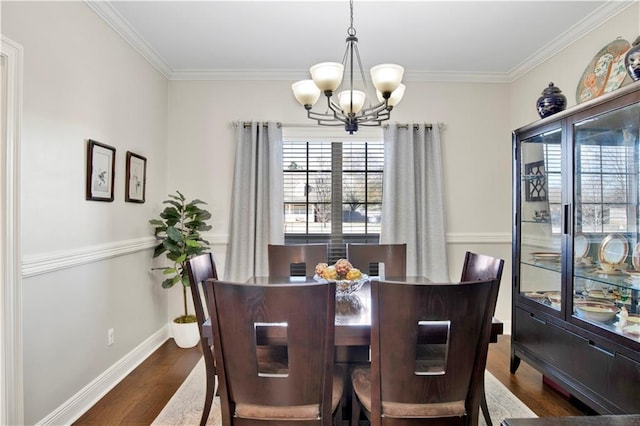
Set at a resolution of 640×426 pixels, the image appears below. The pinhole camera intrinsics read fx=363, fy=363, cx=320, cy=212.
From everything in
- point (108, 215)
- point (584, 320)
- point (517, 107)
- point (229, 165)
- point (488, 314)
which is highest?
point (517, 107)

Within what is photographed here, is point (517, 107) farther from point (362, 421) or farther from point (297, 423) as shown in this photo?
point (297, 423)

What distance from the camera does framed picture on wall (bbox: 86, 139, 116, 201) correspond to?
7.79ft

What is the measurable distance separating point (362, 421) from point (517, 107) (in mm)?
3279

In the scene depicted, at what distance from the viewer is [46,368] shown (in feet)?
6.53

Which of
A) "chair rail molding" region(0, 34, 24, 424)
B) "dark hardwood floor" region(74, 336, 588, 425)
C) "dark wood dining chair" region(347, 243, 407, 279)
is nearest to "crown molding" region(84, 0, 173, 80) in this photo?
"chair rail molding" region(0, 34, 24, 424)

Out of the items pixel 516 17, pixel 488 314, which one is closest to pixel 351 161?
pixel 516 17

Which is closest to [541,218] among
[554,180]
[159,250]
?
[554,180]

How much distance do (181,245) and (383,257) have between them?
1739 millimetres

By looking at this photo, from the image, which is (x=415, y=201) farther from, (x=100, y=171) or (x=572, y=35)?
(x=100, y=171)

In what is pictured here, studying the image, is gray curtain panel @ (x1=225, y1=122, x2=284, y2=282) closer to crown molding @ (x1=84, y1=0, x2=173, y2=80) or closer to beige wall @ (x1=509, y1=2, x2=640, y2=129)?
crown molding @ (x1=84, y1=0, x2=173, y2=80)

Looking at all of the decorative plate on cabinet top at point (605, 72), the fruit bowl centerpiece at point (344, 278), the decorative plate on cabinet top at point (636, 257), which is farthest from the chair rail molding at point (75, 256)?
the decorative plate on cabinet top at point (605, 72)

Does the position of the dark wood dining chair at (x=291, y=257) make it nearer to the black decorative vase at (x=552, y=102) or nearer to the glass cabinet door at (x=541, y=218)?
the glass cabinet door at (x=541, y=218)

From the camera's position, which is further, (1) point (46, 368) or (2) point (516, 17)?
(2) point (516, 17)

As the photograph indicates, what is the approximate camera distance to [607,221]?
2.15 metres
